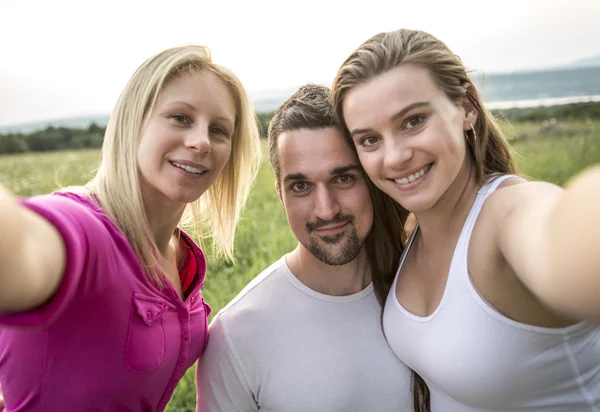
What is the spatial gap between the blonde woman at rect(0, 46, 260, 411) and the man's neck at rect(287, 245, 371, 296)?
502mm

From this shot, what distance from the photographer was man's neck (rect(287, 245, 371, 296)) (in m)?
2.18

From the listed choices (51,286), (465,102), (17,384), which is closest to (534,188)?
(465,102)

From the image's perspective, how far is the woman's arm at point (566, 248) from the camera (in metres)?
0.82

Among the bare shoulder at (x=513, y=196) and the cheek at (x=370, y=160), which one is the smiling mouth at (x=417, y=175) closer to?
the cheek at (x=370, y=160)

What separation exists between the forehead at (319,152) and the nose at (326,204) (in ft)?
0.26

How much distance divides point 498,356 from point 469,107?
99cm

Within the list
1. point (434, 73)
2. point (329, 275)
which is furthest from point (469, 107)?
point (329, 275)

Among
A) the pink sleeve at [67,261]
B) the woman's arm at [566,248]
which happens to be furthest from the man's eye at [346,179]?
the pink sleeve at [67,261]

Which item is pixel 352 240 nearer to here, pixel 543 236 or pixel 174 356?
pixel 174 356

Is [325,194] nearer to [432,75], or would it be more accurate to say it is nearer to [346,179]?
[346,179]

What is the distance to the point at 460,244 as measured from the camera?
1.58 m

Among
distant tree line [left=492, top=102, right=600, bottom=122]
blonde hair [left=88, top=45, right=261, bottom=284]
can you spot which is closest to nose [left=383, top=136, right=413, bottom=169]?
blonde hair [left=88, top=45, right=261, bottom=284]

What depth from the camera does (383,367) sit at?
1985mm

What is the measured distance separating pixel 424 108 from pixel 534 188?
52cm
